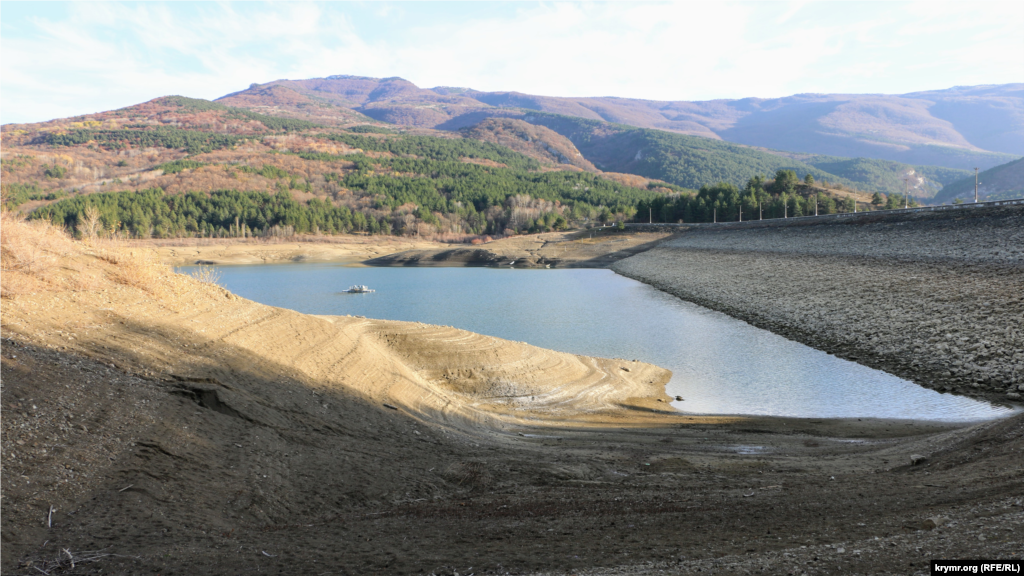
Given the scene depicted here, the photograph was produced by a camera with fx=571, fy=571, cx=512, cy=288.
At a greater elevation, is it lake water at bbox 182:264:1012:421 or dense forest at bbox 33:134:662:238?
dense forest at bbox 33:134:662:238

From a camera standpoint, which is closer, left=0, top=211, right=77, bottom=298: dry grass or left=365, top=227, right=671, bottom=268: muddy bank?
left=0, top=211, right=77, bottom=298: dry grass

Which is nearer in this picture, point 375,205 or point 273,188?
point 375,205

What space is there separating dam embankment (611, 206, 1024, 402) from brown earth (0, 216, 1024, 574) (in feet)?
22.1

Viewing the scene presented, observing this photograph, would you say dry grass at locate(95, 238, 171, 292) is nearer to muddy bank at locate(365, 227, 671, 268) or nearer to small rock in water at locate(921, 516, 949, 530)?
small rock in water at locate(921, 516, 949, 530)

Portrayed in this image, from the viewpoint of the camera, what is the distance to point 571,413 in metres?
14.1

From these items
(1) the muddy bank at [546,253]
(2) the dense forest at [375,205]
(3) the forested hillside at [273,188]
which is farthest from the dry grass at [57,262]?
(2) the dense forest at [375,205]

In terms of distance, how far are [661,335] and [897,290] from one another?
11035mm

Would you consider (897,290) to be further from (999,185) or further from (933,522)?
(999,185)

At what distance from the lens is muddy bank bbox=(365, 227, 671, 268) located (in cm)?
7650

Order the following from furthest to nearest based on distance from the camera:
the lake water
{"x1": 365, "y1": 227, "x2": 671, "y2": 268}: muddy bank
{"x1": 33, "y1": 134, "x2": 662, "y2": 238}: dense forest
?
{"x1": 33, "y1": 134, "x2": 662, "y2": 238}: dense forest, {"x1": 365, "y1": 227, "x2": 671, "y2": 268}: muddy bank, the lake water

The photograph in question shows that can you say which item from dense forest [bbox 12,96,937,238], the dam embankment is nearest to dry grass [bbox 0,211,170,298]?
the dam embankment

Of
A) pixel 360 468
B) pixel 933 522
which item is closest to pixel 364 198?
pixel 360 468

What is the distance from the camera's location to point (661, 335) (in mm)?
25875

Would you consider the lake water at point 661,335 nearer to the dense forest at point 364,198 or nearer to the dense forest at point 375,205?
the dense forest at point 364,198
